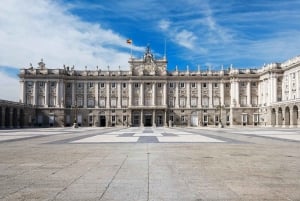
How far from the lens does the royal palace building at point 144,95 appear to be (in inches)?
3644

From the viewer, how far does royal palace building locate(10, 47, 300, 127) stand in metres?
92.6

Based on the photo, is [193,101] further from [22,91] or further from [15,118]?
[15,118]

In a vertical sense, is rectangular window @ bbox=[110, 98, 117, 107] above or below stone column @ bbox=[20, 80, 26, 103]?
below

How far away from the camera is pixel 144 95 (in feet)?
315

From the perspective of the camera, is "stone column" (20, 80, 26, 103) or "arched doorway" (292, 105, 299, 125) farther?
"stone column" (20, 80, 26, 103)

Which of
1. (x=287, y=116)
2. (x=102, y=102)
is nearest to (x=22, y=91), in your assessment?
(x=102, y=102)

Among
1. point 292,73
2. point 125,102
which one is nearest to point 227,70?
point 292,73

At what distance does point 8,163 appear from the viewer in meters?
12.2

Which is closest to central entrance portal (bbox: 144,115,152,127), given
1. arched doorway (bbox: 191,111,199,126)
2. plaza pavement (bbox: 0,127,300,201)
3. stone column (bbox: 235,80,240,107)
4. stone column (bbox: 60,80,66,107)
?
arched doorway (bbox: 191,111,199,126)

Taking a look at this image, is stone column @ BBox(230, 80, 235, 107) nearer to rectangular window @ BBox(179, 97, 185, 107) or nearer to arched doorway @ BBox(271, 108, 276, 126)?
arched doorway @ BBox(271, 108, 276, 126)

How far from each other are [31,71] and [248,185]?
91983 millimetres

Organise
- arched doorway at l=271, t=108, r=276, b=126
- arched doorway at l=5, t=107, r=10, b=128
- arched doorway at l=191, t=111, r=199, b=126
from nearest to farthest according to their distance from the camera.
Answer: arched doorway at l=5, t=107, r=10, b=128 < arched doorway at l=271, t=108, r=276, b=126 < arched doorway at l=191, t=111, r=199, b=126

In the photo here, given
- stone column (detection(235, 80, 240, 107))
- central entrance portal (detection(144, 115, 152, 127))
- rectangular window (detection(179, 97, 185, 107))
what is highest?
stone column (detection(235, 80, 240, 107))

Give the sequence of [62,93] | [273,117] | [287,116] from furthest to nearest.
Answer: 1. [62,93]
2. [273,117]
3. [287,116]
